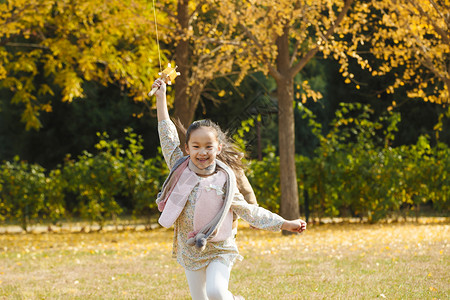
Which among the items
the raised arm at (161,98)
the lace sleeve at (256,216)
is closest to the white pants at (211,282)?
the lace sleeve at (256,216)

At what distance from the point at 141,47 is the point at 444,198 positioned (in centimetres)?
689

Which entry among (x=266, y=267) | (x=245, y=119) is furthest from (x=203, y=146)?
(x=245, y=119)

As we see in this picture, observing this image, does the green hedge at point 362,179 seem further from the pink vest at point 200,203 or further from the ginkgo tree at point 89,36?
the pink vest at point 200,203

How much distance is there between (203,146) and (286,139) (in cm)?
711

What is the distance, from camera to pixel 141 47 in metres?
11.7

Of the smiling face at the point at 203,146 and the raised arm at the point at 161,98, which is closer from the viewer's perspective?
the smiling face at the point at 203,146

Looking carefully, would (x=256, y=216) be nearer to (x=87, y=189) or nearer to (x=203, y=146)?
(x=203, y=146)

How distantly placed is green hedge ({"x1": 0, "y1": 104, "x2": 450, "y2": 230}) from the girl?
27.1 ft

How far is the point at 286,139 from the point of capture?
10.5 metres

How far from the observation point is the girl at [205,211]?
3.45 metres

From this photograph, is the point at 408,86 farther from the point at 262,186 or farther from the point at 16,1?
the point at 16,1

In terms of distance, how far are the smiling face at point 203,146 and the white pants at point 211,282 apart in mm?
597

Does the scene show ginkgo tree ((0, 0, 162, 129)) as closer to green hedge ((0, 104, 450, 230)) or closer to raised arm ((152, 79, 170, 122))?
green hedge ((0, 104, 450, 230))

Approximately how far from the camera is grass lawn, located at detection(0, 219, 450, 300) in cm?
536
